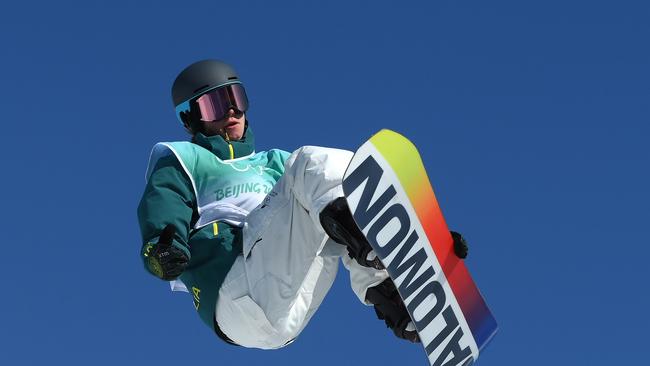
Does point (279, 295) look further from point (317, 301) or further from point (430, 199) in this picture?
point (430, 199)

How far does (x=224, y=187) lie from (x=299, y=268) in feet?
3.92

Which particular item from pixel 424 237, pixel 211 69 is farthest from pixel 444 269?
pixel 211 69

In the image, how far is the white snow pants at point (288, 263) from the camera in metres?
8.08

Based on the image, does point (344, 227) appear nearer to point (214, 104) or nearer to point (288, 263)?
point (288, 263)

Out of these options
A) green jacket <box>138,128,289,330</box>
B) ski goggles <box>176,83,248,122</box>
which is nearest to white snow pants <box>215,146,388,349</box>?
green jacket <box>138,128,289,330</box>

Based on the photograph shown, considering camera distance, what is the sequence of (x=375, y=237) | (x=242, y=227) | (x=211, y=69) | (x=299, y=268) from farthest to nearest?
(x=211, y=69) → (x=242, y=227) → (x=299, y=268) → (x=375, y=237)

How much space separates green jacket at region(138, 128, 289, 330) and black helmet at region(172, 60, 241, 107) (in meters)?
0.43

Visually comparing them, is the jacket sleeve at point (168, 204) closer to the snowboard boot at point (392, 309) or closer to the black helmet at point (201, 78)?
the black helmet at point (201, 78)

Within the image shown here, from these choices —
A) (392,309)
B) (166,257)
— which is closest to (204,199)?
(166,257)

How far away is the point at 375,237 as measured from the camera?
7773 mm

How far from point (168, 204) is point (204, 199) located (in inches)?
21.2

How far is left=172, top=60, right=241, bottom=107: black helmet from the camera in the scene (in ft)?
32.2

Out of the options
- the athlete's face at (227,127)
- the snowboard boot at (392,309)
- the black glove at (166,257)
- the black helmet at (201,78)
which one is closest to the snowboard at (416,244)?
the snowboard boot at (392,309)

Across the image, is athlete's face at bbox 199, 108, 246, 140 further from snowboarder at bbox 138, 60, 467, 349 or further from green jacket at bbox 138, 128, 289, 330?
green jacket at bbox 138, 128, 289, 330
